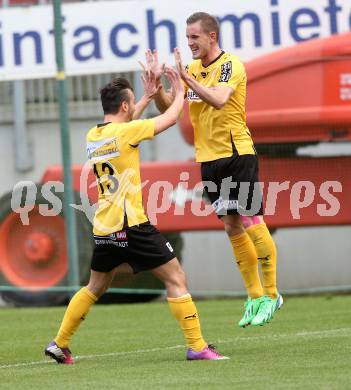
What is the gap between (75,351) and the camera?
9.20m

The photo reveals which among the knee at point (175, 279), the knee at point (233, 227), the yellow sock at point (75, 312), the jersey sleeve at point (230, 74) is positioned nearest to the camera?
the knee at point (175, 279)

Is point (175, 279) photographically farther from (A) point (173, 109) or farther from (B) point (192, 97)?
(B) point (192, 97)

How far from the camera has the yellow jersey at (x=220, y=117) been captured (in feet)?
30.0

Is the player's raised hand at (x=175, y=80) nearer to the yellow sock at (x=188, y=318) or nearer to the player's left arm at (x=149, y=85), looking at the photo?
the player's left arm at (x=149, y=85)

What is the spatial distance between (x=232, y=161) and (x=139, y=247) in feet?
5.14

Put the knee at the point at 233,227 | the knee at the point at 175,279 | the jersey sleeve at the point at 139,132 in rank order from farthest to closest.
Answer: the knee at the point at 233,227 → the knee at the point at 175,279 → the jersey sleeve at the point at 139,132

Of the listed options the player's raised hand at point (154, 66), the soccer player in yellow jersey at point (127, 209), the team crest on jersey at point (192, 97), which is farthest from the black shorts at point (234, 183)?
the soccer player in yellow jersey at point (127, 209)

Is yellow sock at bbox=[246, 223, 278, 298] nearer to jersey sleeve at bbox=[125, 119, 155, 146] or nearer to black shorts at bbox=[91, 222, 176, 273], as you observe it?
black shorts at bbox=[91, 222, 176, 273]

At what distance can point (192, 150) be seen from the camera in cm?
1452

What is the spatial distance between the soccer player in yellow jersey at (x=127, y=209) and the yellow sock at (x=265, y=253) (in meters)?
1.30

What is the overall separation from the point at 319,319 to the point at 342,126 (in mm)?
2614

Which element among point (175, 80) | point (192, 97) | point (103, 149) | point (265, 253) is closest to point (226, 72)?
point (192, 97)

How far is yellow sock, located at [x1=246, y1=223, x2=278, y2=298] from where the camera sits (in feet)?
30.5

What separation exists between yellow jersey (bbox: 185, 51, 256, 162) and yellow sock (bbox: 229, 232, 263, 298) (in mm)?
612
